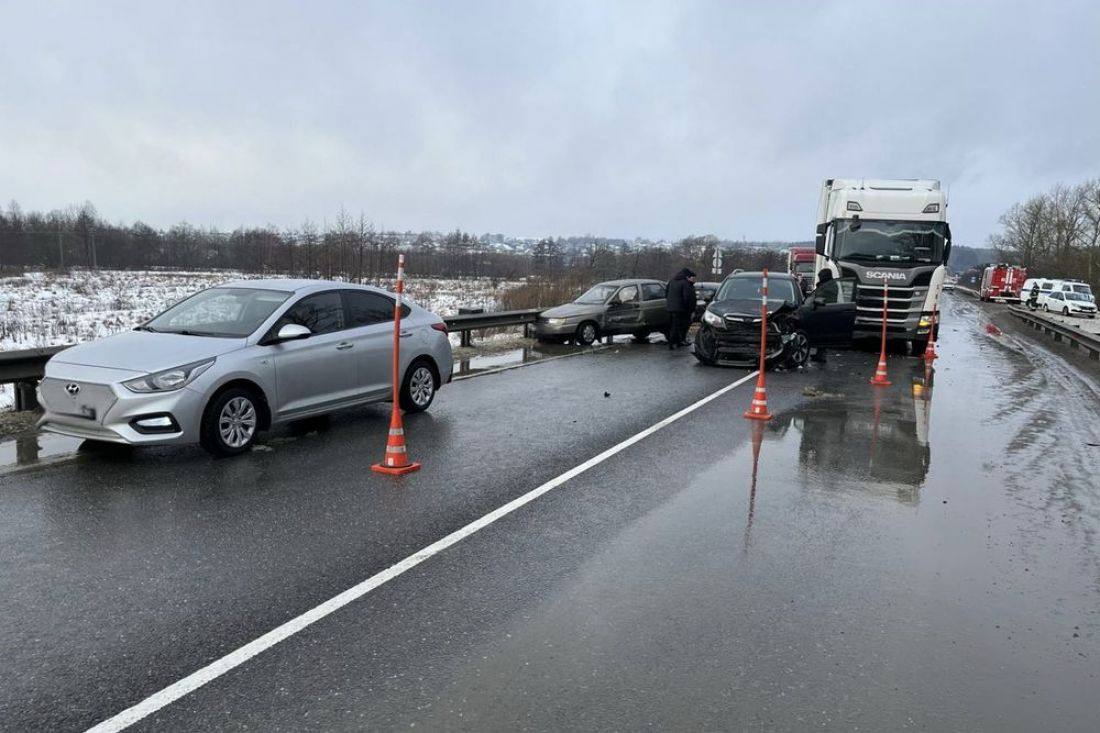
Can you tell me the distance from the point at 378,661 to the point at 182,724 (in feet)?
2.88

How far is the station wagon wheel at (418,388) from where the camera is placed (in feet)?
32.3

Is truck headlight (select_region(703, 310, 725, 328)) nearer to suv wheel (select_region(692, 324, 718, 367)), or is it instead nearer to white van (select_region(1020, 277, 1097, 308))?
suv wheel (select_region(692, 324, 718, 367))

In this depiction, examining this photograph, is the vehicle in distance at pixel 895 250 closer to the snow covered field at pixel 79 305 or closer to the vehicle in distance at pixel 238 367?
the vehicle in distance at pixel 238 367

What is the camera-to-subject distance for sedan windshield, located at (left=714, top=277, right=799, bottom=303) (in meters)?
16.0

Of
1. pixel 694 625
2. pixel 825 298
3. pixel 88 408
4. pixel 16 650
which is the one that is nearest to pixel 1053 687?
pixel 694 625

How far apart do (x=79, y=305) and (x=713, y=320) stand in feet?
88.9

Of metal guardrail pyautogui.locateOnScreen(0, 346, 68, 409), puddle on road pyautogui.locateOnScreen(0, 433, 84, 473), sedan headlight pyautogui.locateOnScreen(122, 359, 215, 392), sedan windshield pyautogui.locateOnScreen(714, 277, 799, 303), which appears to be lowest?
puddle on road pyautogui.locateOnScreen(0, 433, 84, 473)

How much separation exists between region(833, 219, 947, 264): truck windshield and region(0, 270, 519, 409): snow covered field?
14.0 m

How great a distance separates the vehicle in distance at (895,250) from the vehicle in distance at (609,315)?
4.52 m

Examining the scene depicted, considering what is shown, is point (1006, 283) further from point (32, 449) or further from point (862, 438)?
point (32, 449)

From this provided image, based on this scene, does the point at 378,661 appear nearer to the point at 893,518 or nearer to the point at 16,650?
the point at 16,650

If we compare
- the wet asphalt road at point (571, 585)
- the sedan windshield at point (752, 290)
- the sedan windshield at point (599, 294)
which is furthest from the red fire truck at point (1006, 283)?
the wet asphalt road at point (571, 585)

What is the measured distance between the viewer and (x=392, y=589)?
15.0 feet

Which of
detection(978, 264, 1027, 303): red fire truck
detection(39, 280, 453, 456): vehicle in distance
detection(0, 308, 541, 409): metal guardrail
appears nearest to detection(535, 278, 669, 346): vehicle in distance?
detection(39, 280, 453, 456): vehicle in distance
